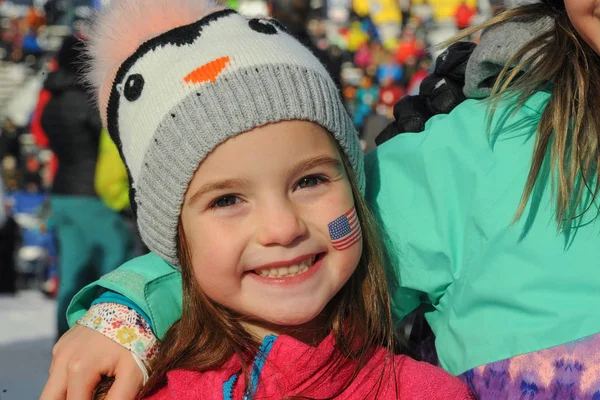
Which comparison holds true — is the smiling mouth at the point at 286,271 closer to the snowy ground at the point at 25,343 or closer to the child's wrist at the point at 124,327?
the child's wrist at the point at 124,327

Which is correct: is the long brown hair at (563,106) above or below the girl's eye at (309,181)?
above

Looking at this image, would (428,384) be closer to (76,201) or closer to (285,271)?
(285,271)

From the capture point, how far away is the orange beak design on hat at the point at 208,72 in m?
1.39

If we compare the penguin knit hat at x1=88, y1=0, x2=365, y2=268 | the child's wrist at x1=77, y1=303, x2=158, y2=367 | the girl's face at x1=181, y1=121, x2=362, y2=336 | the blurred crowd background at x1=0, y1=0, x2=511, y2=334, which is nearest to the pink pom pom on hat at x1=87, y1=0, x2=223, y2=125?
the penguin knit hat at x1=88, y1=0, x2=365, y2=268

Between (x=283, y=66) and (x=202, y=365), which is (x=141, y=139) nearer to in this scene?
(x=283, y=66)

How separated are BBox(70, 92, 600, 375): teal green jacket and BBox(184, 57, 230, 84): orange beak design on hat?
397mm

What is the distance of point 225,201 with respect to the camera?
1384 mm

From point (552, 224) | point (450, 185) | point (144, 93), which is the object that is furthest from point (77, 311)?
point (552, 224)

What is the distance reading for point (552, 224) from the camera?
1.28 meters

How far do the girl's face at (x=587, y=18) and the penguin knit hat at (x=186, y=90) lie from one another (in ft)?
1.51

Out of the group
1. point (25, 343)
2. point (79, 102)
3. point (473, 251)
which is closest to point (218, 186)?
point (473, 251)

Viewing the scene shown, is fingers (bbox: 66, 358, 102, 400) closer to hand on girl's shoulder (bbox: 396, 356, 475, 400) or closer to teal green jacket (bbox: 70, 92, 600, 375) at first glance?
teal green jacket (bbox: 70, 92, 600, 375)

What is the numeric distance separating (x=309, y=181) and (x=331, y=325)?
30 cm

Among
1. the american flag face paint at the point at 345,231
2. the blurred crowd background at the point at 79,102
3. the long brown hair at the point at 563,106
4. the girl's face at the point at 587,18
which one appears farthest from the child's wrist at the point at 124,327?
the girl's face at the point at 587,18
